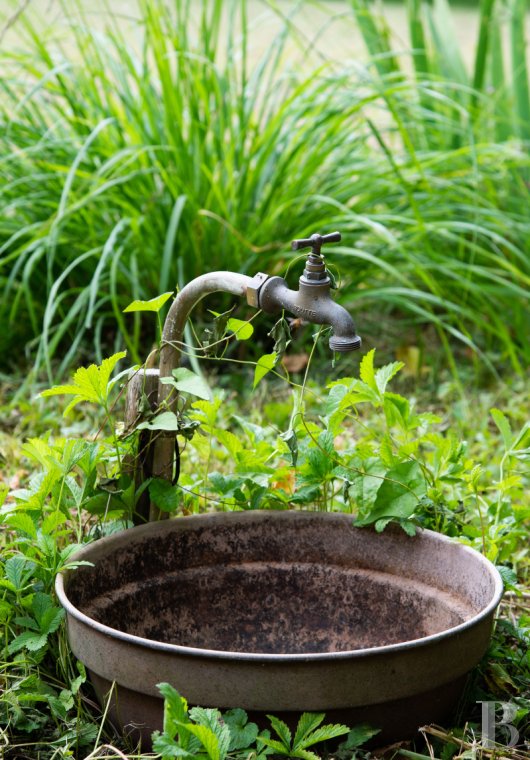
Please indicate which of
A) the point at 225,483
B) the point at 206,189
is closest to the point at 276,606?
the point at 225,483

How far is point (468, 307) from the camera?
3307mm

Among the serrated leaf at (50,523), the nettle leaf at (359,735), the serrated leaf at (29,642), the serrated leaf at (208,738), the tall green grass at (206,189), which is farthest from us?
the tall green grass at (206,189)

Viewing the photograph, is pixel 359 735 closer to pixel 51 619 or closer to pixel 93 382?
pixel 51 619

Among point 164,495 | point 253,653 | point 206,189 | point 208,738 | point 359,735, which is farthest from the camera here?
point 206,189

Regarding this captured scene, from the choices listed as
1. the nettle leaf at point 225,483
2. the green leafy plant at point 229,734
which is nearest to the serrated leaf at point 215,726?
the green leafy plant at point 229,734

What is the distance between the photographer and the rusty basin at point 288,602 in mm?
1291

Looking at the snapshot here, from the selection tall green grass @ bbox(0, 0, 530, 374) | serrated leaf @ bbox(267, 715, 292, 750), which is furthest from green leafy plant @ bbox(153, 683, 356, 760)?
tall green grass @ bbox(0, 0, 530, 374)

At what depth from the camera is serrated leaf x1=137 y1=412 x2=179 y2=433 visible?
150 cm

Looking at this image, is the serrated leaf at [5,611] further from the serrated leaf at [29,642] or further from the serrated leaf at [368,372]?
the serrated leaf at [368,372]

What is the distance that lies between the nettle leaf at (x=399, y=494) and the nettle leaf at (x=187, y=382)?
13.5 inches

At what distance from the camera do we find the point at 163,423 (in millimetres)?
1516

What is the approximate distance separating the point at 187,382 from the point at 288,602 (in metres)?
0.44

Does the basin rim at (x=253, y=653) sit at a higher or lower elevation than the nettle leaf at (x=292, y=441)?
lower

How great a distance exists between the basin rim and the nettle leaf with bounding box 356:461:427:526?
0.15 ft
